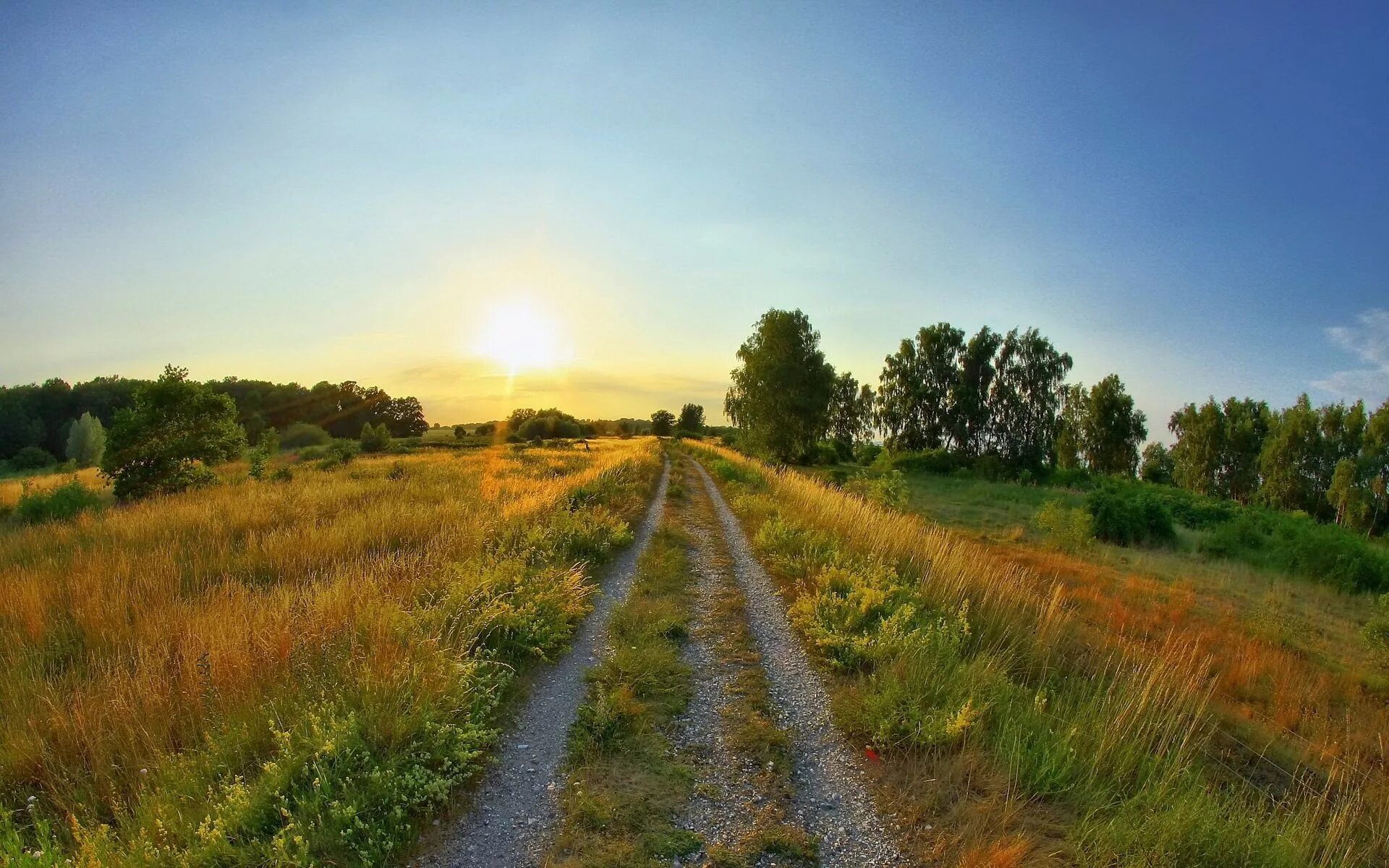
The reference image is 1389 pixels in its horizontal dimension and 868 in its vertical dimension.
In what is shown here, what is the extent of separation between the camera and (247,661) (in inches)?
222

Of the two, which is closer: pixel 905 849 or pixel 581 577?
pixel 905 849

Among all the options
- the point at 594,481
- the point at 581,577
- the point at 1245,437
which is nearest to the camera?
the point at 581,577

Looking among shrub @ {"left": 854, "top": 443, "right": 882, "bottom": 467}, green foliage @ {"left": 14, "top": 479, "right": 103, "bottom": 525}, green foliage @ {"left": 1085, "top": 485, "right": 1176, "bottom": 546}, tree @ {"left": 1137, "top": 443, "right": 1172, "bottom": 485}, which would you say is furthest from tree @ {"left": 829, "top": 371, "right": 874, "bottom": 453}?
green foliage @ {"left": 14, "top": 479, "right": 103, "bottom": 525}

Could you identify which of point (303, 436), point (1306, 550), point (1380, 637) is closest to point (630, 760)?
point (1380, 637)

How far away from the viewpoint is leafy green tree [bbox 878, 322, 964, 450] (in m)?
64.2

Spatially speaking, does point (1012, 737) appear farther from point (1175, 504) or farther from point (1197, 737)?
point (1175, 504)

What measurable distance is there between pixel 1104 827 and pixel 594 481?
1984 centimetres

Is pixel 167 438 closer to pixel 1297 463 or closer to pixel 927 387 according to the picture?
pixel 927 387

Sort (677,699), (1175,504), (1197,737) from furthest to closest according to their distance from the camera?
(1175,504), (1197,737), (677,699)

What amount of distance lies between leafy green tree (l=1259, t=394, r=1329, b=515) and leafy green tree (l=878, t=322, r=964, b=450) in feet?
110

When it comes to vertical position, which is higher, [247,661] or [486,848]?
[247,661]

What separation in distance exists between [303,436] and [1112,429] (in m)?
95.3

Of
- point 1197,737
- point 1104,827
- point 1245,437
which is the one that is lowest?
point 1197,737

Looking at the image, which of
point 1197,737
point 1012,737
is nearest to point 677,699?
point 1012,737
